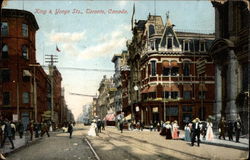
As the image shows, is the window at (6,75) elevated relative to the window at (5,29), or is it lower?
lower

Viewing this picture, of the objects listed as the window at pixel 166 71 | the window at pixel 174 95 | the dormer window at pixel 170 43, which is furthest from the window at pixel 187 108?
the dormer window at pixel 170 43

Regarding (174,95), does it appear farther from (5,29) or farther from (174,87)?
(5,29)

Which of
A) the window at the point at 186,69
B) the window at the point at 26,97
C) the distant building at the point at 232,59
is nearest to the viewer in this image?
the distant building at the point at 232,59

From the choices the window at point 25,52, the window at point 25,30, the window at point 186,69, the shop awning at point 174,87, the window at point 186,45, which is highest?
the window at point 25,30

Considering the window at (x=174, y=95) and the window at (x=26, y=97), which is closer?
the window at (x=26, y=97)

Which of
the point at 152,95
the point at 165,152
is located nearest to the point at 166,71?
the point at 152,95

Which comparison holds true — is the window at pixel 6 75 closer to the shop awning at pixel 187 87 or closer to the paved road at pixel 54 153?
the shop awning at pixel 187 87

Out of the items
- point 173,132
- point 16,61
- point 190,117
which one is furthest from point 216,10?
point 16,61
